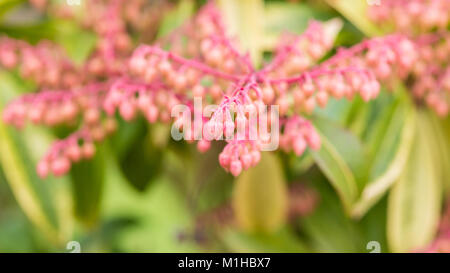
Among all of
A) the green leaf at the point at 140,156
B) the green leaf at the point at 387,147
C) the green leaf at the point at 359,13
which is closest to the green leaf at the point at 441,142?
the green leaf at the point at 387,147

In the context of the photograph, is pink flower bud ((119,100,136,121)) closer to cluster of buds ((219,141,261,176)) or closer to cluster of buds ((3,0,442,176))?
cluster of buds ((3,0,442,176))

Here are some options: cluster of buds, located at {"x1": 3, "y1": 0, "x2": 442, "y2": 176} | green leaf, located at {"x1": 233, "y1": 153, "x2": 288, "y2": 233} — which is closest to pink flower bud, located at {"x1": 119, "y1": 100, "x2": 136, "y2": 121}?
cluster of buds, located at {"x1": 3, "y1": 0, "x2": 442, "y2": 176}

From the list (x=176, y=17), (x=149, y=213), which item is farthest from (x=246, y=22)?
(x=149, y=213)

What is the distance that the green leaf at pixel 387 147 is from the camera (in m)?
0.90

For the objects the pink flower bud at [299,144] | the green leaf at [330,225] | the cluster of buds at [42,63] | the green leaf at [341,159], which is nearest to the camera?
the pink flower bud at [299,144]

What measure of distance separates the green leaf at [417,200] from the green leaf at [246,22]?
13.9 inches

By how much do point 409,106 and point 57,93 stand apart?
1.87 feet

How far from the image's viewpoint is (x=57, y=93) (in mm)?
896

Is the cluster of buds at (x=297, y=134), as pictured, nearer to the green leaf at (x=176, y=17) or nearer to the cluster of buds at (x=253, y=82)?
the cluster of buds at (x=253, y=82)

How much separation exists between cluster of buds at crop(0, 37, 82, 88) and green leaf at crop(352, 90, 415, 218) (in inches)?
19.5

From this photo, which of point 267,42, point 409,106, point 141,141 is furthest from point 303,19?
point 141,141

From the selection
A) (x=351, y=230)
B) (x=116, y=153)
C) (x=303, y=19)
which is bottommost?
(x=351, y=230)

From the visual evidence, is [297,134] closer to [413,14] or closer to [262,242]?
[413,14]
